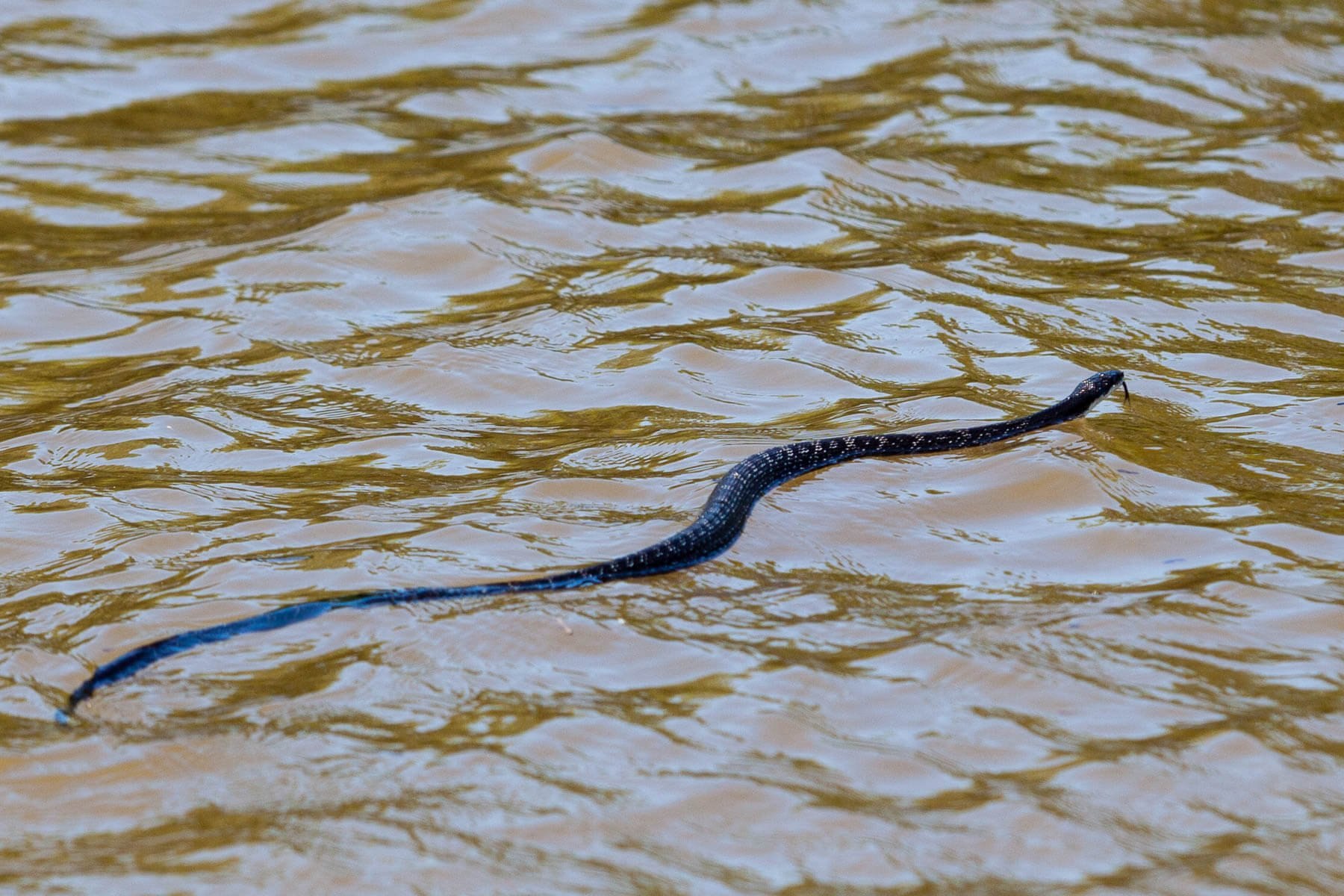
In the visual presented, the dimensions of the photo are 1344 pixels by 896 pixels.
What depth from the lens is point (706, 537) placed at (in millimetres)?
6531

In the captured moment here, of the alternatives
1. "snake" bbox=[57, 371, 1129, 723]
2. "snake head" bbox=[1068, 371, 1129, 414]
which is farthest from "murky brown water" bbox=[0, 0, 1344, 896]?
"snake head" bbox=[1068, 371, 1129, 414]

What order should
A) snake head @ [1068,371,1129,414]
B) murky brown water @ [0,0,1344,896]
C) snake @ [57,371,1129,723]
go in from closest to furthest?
murky brown water @ [0,0,1344,896] < snake @ [57,371,1129,723] < snake head @ [1068,371,1129,414]

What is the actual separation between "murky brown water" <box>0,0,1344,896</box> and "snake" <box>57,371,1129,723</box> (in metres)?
0.08

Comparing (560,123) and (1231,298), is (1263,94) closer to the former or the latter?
(1231,298)

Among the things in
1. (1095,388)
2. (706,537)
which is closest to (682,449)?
(706,537)

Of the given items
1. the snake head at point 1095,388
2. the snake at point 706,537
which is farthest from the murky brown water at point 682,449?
the snake head at point 1095,388

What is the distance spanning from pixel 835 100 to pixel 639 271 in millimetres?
4043

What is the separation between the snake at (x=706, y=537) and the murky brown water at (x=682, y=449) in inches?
3.3

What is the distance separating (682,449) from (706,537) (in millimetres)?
1284

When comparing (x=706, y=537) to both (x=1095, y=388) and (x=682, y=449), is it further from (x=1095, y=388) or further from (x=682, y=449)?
(x=1095, y=388)

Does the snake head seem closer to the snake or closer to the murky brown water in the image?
the snake

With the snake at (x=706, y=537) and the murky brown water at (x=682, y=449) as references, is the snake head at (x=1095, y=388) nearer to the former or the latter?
→ the snake at (x=706, y=537)

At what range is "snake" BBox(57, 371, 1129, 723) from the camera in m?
5.74

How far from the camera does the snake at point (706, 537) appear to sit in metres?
5.74
